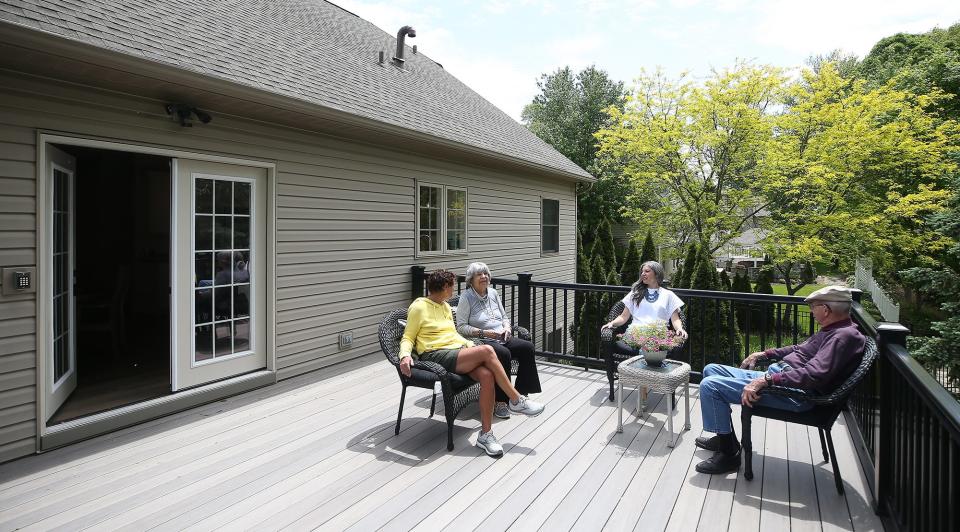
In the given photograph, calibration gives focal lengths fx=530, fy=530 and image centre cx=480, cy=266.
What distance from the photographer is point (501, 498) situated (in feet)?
8.96

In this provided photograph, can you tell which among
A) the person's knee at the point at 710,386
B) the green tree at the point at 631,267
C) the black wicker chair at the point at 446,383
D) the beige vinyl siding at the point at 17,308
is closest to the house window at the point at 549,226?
the green tree at the point at 631,267

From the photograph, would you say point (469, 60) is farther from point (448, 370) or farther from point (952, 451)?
point (952, 451)

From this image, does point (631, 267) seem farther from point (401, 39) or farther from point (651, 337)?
point (651, 337)

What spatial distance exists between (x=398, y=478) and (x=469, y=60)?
19.9 m

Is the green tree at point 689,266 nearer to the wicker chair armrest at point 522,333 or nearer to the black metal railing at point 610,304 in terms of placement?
the black metal railing at point 610,304

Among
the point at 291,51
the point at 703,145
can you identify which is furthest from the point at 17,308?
the point at 703,145

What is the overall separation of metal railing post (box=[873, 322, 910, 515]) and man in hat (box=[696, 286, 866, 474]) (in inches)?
5.2

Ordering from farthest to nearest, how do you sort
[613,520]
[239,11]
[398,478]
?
[239,11]
[398,478]
[613,520]

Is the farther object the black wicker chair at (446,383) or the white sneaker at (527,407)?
the white sneaker at (527,407)

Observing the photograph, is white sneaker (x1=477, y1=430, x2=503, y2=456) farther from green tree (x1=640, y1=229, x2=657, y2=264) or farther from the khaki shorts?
green tree (x1=640, y1=229, x2=657, y2=264)

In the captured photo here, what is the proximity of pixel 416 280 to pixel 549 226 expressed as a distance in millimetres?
5244

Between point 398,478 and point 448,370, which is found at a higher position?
point 448,370

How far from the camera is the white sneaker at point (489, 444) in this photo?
323cm

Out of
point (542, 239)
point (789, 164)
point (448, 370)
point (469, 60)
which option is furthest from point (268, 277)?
point (469, 60)
